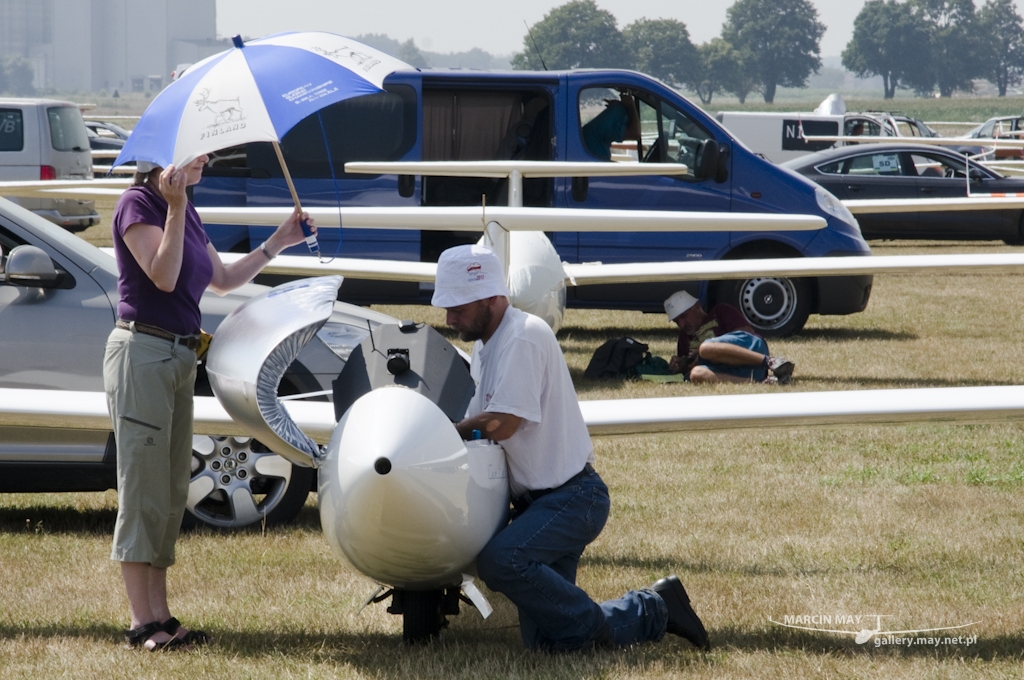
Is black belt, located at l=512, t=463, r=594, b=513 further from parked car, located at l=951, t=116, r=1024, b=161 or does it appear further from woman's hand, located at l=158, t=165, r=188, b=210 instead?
parked car, located at l=951, t=116, r=1024, b=161

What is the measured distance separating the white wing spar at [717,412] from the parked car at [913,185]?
15105 mm

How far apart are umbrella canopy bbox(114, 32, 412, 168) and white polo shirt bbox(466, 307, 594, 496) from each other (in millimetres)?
914

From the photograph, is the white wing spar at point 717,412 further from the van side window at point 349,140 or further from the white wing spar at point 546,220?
the van side window at point 349,140

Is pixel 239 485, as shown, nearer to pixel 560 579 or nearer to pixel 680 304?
pixel 560 579

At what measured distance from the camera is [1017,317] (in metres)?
11.6

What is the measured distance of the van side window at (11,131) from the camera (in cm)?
1736

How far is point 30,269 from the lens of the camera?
15.8ft

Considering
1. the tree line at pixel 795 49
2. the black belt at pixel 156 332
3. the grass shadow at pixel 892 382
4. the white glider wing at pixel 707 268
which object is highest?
the tree line at pixel 795 49

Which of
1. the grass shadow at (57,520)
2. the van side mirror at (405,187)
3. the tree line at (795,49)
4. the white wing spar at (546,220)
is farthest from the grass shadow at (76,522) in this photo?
the tree line at (795,49)

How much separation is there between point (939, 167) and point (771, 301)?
10.3 m

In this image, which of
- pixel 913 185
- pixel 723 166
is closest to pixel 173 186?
pixel 723 166

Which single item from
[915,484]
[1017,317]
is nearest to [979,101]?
[1017,317]

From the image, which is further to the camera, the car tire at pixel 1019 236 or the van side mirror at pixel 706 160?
the car tire at pixel 1019 236

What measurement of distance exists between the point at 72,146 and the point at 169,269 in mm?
16274
